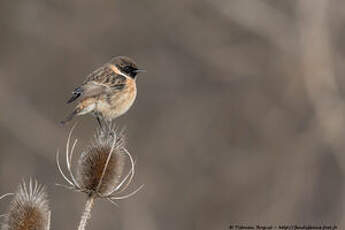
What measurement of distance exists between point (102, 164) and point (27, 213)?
87 centimetres

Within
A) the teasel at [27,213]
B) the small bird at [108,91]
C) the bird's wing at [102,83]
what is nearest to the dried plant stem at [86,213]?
the teasel at [27,213]

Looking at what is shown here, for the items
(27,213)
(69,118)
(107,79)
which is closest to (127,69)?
(107,79)

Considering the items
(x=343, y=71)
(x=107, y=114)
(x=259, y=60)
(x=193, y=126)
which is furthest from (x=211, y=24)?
(x=107, y=114)

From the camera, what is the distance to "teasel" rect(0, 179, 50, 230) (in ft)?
18.3

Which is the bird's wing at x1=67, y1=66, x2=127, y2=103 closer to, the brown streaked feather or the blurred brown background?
the brown streaked feather

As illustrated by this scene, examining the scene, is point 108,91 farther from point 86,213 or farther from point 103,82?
point 86,213

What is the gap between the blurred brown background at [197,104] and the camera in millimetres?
13844

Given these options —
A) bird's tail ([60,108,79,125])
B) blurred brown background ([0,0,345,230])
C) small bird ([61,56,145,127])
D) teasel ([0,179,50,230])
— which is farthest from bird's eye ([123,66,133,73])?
blurred brown background ([0,0,345,230])

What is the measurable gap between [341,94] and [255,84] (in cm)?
216

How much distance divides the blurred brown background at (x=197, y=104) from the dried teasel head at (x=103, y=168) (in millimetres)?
7031

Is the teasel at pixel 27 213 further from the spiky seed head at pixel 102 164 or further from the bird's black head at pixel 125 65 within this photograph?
the bird's black head at pixel 125 65

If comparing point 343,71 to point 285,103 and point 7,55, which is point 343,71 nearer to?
point 285,103

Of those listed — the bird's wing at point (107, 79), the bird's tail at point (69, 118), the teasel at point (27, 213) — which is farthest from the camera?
the bird's wing at point (107, 79)

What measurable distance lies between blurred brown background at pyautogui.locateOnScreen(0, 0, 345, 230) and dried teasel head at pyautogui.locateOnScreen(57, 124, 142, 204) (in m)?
7.03
